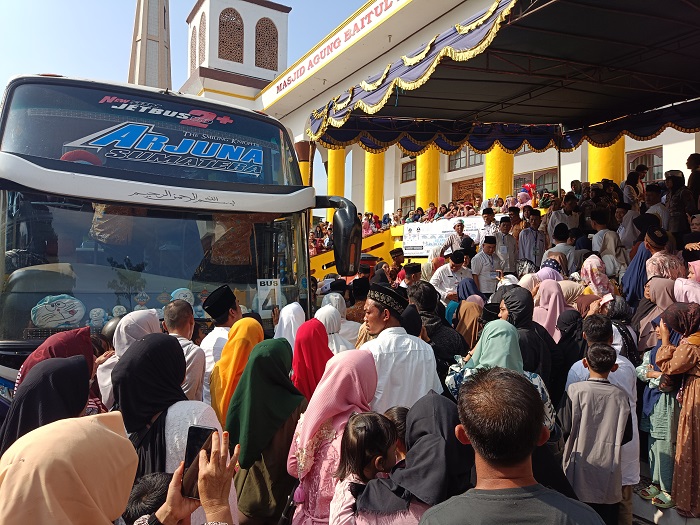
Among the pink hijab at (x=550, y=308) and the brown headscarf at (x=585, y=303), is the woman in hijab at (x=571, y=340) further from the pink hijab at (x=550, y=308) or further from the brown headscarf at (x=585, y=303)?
the brown headscarf at (x=585, y=303)

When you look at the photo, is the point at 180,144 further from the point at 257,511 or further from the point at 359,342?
the point at 257,511

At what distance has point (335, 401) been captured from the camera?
263 centimetres

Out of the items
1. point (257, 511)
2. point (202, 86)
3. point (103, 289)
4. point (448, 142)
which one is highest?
Result: point (202, 86)

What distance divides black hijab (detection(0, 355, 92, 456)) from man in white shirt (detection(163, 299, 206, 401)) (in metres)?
0.93

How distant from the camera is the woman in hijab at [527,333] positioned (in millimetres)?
3928

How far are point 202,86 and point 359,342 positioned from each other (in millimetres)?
32160

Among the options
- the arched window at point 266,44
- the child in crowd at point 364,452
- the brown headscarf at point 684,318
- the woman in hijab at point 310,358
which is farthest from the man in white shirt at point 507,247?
the arched window at point 266,44

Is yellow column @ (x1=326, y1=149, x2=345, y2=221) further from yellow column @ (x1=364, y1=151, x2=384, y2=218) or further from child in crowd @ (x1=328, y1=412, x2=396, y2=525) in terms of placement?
child in crowd @ (x1=328, y1=412, x2=396, y2=525)

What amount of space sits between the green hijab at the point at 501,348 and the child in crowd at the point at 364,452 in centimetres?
119

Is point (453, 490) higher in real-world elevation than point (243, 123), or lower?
lower

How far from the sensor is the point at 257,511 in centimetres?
287

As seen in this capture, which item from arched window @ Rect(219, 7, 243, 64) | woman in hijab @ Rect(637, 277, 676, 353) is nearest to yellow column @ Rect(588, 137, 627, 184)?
woman in hijab @ Rect(637, 277, 676, 353)

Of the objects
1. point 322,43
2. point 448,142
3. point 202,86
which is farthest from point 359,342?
point 202,86

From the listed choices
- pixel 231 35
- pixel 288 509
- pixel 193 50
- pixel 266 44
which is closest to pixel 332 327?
pixel 288 509
